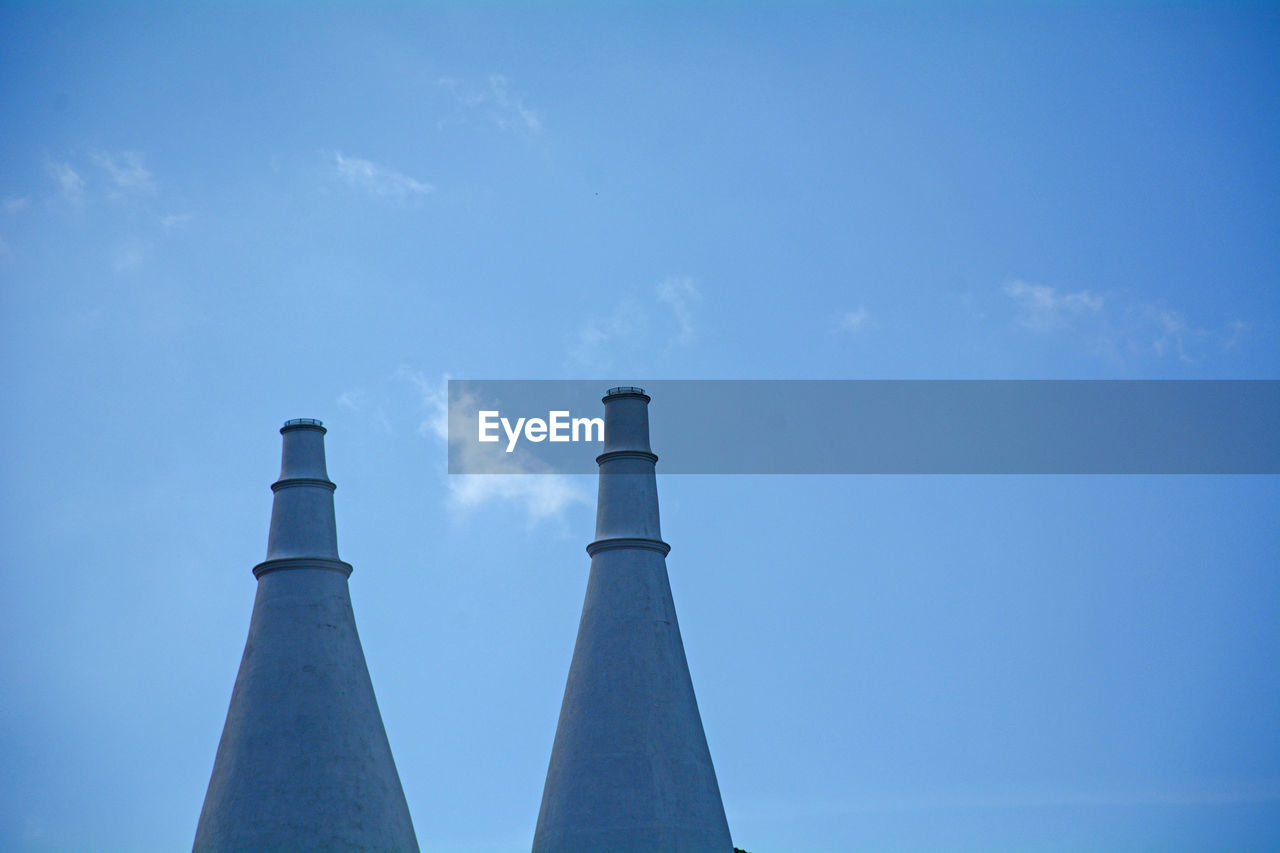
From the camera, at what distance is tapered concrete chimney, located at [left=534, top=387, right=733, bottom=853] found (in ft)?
113

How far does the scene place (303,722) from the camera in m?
35.1

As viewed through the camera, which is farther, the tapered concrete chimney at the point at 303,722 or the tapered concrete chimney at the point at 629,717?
the tapered concrete chimney at the point at 629,717

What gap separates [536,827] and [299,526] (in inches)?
344

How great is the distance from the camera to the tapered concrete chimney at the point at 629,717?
34406 mm

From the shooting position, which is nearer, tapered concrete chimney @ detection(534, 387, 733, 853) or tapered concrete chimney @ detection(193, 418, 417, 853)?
tapered concrete chimney @ detection(193, 418, 417, 853)

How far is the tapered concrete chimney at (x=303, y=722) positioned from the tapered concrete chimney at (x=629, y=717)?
4022 mm

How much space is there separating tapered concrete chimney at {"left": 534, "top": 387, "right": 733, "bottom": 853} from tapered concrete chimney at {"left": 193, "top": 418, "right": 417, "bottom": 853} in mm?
4022

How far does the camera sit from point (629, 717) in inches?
1385

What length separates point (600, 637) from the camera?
119 ft

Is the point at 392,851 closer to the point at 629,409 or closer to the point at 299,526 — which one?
the point at 299,526

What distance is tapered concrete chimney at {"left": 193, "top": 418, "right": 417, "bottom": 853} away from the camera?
3419 cm

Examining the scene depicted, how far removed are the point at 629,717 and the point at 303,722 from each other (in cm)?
701

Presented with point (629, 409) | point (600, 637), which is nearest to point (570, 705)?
point (600, 637)

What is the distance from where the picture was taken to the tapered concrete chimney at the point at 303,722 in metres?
34.2
